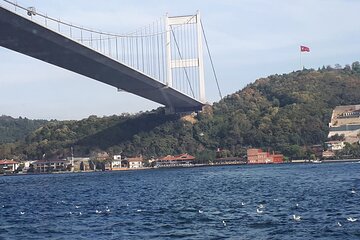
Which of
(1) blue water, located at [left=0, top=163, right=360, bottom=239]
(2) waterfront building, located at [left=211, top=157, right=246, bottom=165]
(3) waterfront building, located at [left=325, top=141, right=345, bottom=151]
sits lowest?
(1) blue water, located at [left=0, top=163, right=360, bottom=239]

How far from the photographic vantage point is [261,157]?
2832 inches

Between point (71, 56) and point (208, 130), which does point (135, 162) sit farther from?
point (71, 56)

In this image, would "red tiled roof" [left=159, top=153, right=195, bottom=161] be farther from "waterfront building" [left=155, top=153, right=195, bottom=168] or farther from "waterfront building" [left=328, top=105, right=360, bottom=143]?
"waterfront building" [left=328, top=105, right=360, bottom=143]

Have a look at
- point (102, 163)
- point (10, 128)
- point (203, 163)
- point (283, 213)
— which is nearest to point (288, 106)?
point (203, 163)

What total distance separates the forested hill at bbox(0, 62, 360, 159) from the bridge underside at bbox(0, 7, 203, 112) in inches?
633

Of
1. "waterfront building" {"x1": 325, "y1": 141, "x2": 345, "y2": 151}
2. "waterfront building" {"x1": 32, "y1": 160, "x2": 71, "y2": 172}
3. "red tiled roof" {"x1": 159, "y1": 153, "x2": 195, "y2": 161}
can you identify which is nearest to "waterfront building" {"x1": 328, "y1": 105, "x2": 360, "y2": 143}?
"waterfront building" {"x1": 325, "y1": 141, "x2": 345, "y2": 151}

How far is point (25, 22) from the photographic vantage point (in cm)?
3120

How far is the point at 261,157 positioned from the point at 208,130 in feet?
27.4

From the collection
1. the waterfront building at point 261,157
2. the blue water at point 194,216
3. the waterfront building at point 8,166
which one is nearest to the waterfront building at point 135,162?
the waterfront building at point 261,157

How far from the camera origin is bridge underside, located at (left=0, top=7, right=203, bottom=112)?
32.2m

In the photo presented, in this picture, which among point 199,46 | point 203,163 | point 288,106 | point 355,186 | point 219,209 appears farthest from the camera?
point 288,106

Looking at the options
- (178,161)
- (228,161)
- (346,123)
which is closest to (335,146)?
(346,123)

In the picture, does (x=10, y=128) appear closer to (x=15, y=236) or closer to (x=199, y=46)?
(x=199, y=46)

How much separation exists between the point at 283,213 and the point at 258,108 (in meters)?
66.1
